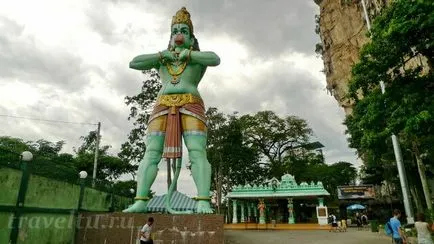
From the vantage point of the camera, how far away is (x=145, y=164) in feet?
26.5

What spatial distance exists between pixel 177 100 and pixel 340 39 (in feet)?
95.9

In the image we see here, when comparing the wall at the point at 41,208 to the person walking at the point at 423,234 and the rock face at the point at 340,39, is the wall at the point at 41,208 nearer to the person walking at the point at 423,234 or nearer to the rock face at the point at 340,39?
the person walking at the point at 423,234

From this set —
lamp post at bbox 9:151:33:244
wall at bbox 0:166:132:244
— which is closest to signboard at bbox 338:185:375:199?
wall at bbox 0:166:132:244

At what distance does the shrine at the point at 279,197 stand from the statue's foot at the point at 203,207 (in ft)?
52.7

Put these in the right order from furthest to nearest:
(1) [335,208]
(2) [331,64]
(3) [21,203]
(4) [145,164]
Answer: (2) [331,64], (1) [335,208], (4) [145,164], (3) [21,203]

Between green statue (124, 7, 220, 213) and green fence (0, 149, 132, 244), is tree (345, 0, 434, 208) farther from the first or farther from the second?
green fence (0, 149, 132, 244)

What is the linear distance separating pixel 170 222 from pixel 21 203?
9.06ft

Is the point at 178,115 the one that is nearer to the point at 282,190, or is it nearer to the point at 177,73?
the point at 177,73

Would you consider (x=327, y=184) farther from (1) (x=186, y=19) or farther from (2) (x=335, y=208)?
(1) (x=186, y=19)

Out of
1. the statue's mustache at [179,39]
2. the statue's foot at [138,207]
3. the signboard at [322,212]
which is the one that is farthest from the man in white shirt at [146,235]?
the signboard at [322,212]

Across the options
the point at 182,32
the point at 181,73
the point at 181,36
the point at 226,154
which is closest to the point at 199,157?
the point at 181,73

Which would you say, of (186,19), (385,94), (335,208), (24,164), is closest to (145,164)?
(24,164)

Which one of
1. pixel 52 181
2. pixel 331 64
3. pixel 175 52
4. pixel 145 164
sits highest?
pixel 331 64

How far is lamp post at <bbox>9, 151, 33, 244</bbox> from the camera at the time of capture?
5816 millimetres
